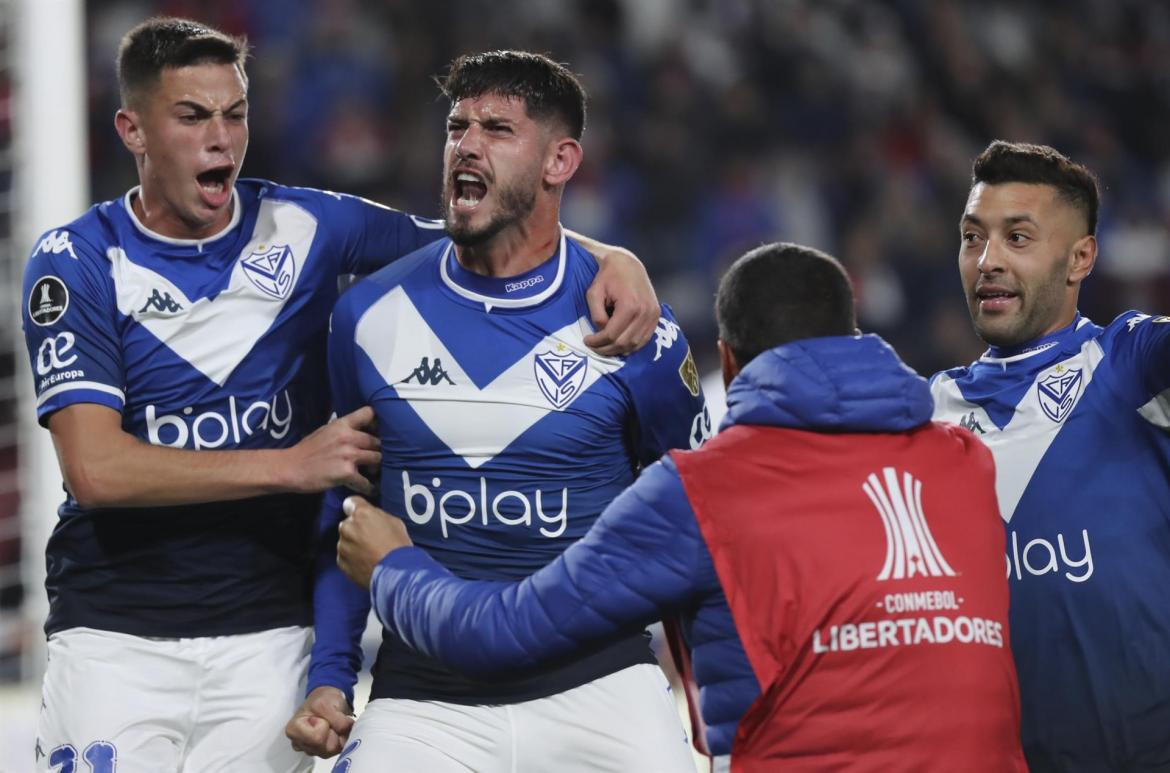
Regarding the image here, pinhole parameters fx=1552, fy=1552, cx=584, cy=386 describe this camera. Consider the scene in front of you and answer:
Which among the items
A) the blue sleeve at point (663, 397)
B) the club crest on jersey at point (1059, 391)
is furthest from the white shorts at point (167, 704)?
the club crest on jersey at point (1059, 391)

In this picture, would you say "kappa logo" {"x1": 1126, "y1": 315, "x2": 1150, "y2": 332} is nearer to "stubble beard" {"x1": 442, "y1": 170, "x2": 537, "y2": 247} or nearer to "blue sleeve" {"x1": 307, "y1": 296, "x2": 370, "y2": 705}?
"stubble beard" {"x1": 442, "y1": 170, "x2": 537, "y2": 247}

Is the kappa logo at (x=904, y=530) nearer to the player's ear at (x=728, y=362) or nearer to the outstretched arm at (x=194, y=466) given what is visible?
the player's ear at (x=728, y=362)

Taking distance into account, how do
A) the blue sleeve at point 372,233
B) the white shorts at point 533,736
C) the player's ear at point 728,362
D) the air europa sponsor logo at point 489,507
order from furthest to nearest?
the blue sleeve at point 372,233, the air europa sponsor logo at point 489,507, the white shorts at point 533,736, the player's ear at point 728,362

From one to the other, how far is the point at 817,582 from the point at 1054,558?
48.2 inches

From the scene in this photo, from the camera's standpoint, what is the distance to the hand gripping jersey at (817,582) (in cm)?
296

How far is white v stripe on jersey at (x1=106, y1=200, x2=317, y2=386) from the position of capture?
13.4ft

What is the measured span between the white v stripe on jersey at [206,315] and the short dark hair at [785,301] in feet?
5.01

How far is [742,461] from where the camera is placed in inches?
119

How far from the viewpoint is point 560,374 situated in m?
3.90

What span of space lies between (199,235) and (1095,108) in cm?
1019

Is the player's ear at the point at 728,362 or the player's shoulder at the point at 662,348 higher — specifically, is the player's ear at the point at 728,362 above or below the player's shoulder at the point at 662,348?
below

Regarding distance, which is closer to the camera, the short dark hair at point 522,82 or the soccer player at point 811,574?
the soccer player at point 811,574

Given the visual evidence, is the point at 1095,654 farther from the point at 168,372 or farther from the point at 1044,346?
the point at 168,372

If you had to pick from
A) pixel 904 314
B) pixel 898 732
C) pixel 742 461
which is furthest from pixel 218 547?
pixel 904 314
